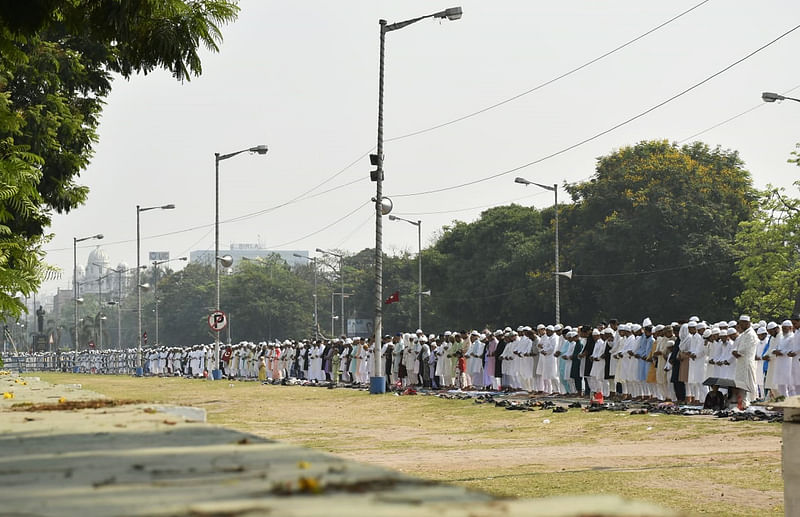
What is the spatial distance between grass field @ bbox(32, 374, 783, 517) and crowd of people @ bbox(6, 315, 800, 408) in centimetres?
339

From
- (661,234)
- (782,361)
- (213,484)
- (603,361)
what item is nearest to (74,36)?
(213,484)

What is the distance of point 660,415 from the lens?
950 inches

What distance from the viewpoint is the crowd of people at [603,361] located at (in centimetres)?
2641

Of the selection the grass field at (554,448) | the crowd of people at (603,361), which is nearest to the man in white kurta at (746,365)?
the crowd of people at (603,361)

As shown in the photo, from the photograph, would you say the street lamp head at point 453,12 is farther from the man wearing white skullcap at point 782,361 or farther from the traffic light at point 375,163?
the man wearing white skullcap at point 782,361

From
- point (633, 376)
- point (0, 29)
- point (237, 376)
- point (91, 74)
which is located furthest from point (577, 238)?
point (0, 29)

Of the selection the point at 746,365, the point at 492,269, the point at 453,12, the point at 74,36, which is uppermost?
the point at 453,12

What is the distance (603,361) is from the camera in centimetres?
3203

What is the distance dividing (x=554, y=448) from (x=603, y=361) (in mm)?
13527

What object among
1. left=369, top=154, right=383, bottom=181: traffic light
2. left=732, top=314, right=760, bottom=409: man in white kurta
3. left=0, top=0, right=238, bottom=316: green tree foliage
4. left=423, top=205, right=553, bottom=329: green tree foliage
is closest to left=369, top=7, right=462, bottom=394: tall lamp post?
left=369, top=154, right=383, bottom=181: traffic light

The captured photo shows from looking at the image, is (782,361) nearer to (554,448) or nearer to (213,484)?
(554,448)

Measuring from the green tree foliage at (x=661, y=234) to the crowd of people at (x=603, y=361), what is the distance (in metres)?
17.0

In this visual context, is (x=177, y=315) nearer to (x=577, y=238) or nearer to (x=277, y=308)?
(x=277, y=308)

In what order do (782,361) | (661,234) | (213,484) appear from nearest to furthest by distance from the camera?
(213,484) → (782,361) → (661,234)
